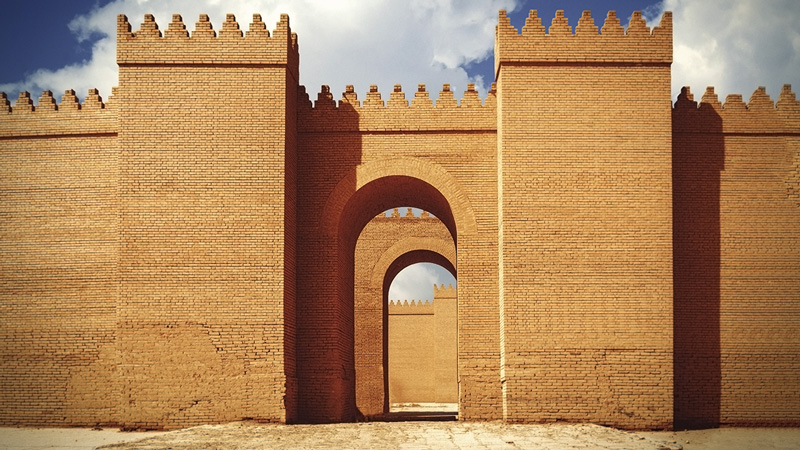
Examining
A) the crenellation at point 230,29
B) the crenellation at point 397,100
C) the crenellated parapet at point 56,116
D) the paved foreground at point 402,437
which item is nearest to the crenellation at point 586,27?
the crenellation at point 397,100

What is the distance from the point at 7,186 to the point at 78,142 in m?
1.58

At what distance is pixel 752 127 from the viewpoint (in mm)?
14891

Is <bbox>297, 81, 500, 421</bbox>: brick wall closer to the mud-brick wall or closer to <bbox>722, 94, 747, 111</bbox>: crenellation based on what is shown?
the mud-brick wall

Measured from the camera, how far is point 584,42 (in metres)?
14.1

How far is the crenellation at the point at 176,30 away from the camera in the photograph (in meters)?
14.1

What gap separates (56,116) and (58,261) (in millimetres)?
2687

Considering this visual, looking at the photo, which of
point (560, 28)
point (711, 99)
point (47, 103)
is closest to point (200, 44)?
point (47, 103)

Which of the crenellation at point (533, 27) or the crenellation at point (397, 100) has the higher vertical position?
the crenellation at point (533, 27)

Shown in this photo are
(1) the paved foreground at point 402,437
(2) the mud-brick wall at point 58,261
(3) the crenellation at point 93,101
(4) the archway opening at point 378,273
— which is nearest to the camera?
(1) the paved foreground at point 402,437

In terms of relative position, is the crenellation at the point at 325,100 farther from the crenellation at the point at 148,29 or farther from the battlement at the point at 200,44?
the crenellation at the point at 148,29

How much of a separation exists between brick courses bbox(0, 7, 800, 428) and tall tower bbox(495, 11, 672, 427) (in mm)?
36

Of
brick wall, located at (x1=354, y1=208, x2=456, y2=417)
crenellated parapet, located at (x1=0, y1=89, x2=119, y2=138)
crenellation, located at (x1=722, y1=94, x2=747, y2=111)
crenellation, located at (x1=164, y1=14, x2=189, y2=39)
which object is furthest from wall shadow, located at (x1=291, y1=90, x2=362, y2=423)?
brick wall, located at (x1=354, y1=208, x2=456, y2=417)

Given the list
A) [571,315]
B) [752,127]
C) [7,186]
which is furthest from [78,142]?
[752,127]

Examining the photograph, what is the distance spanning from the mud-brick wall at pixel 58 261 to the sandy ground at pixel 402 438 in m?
0.80
